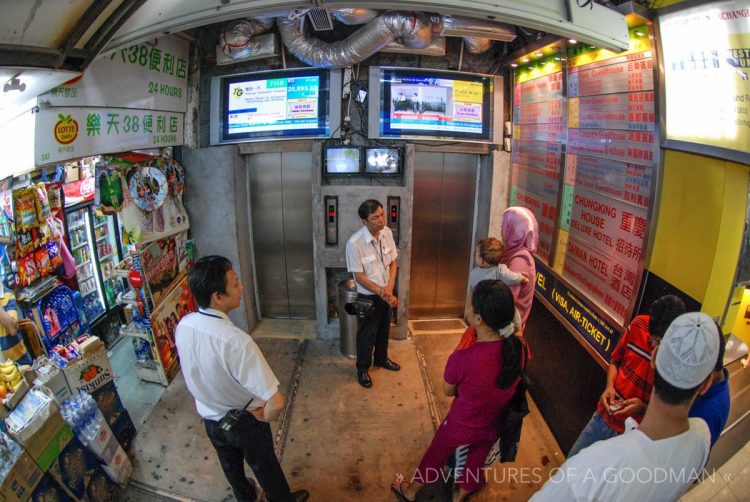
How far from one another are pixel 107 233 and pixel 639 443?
734 centimetres

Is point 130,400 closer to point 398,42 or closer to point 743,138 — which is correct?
point 398,42

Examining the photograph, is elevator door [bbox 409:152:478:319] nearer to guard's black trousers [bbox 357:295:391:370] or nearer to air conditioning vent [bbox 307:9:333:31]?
guard's black trousers [bbox 357:295:391:370]

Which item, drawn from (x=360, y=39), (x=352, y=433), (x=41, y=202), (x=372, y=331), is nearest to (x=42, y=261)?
(x=41, y=202)

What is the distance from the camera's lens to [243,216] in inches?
198

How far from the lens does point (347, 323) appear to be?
468 centimetres

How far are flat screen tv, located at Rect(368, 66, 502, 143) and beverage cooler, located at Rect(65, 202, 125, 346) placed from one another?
4271mm

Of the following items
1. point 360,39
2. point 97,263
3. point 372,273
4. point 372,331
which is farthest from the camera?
point 97,263

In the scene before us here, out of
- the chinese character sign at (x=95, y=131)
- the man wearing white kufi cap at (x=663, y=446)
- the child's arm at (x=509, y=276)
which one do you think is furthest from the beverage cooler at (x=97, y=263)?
the man wearing white kufi cap at (x=663, y=446)

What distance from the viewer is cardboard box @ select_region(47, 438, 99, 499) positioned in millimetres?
2516

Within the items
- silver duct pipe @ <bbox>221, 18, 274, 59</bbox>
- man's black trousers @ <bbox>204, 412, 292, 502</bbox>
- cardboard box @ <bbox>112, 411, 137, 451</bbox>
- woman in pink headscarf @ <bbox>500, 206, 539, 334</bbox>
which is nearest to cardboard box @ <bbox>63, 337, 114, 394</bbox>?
cardboard box @ <bbox>112, 411, 137, 451</bbox>

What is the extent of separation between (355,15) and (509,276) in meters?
2.81

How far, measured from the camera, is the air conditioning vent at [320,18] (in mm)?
3562

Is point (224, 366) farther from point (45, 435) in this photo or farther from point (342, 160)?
point (342, 160)

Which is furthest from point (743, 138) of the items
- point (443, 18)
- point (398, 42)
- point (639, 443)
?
point (398, 42)
